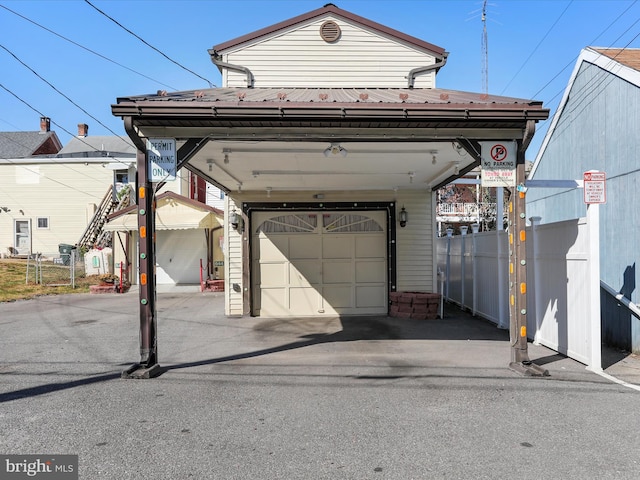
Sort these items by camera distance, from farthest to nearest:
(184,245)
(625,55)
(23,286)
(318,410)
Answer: (184,245) < (23,286) < (625,55) < (318,410)

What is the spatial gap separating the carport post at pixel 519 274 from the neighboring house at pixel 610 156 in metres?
2.44

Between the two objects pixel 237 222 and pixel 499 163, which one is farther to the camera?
pixel 237 222

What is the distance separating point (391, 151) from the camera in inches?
284

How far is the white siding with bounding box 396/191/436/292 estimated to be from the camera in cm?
1116

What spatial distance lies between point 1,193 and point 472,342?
2531 centimetres

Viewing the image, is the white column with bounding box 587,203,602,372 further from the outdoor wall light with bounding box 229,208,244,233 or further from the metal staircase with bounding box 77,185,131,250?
the metal staircase with bounding box 77,185,131,250

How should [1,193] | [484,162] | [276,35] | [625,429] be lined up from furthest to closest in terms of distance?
[1,193], [276,35], [484,162], [625,429]

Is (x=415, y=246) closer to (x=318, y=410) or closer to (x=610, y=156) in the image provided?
(x=610, y=156)

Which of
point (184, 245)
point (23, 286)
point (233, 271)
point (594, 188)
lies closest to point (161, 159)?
point (233, 271)

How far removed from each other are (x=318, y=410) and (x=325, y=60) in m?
8.44

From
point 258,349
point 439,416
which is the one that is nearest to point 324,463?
point 439,416

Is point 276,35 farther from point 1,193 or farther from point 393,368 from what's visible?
point 1,193

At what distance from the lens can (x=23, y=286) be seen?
1628 cm

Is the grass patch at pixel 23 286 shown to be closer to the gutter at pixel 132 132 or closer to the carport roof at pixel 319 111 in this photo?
the gutter at pixel 132 132
